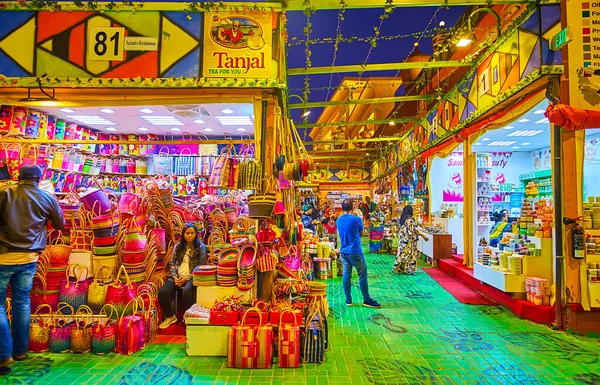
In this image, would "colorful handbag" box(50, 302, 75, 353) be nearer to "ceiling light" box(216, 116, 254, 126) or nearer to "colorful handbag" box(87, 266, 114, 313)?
"colorful handbag" box(87, 266, 114, 313)

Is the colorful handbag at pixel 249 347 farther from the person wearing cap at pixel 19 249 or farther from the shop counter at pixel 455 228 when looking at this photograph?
the shop counter at pixel 455 228

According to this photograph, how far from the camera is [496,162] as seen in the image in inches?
408

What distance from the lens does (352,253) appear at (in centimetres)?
608

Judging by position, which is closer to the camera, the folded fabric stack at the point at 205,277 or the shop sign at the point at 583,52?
the folded fabric stack at the point at 205,277

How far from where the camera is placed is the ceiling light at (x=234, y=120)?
653 cm

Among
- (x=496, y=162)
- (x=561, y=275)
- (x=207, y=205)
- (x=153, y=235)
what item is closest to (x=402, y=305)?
(x=561, y=275)

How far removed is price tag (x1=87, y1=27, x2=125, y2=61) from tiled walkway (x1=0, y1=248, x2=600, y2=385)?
377 cm

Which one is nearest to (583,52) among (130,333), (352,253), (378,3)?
(378,3)

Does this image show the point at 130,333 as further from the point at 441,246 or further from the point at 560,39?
the point at 441,246

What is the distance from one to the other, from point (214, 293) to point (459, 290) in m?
5.03

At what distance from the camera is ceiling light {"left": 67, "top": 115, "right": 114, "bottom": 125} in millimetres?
6730

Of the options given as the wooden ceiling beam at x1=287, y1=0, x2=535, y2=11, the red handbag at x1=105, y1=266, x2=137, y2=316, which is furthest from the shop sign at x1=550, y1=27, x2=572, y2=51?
the red handbag at x1=105, y1=266, x2=137, y2=316

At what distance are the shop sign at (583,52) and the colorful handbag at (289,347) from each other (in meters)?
4.45

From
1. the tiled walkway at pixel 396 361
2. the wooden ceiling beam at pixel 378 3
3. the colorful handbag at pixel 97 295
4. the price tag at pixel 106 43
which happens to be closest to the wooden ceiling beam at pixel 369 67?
the wooden ceiling beam at pixel 378 3
